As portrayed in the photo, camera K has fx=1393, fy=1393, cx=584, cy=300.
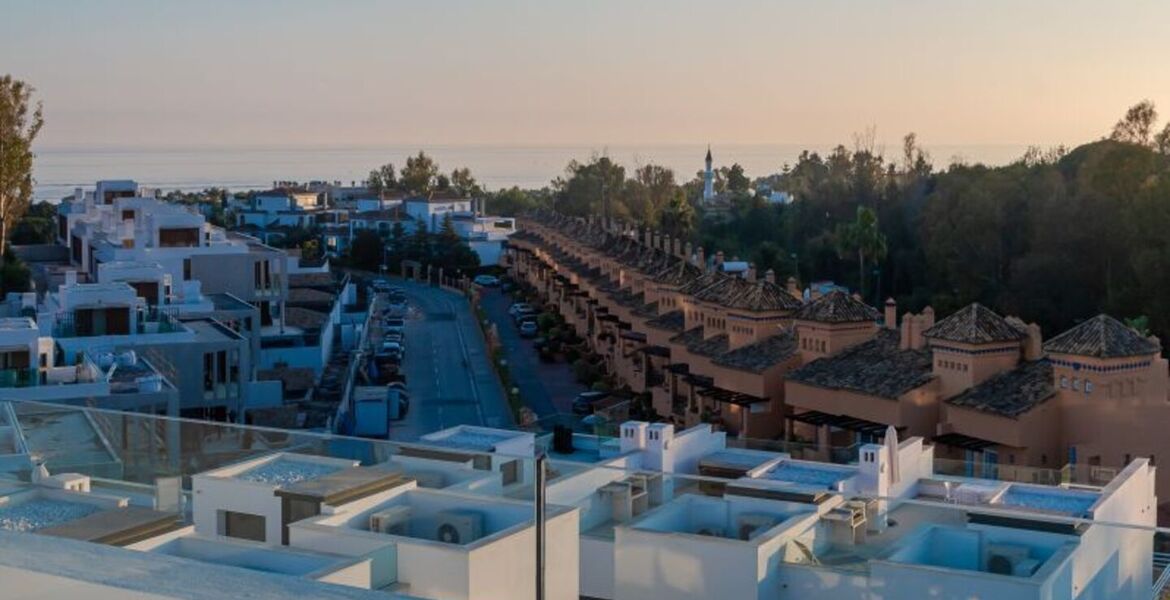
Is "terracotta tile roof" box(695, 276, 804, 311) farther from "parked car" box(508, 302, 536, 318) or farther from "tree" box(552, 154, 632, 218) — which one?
"tree" box(552, 154, 632, 218)

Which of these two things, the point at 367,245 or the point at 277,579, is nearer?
the point at 277,579

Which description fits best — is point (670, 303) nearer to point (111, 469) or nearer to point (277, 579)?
point (111, 469)

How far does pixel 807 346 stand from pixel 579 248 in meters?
20.3

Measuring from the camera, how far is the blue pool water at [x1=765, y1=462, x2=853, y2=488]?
10.2 meters

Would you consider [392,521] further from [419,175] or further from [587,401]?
[419,175]

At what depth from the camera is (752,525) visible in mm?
8180

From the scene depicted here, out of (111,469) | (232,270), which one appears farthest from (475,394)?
(111,469)

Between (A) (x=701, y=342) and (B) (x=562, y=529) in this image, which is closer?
(B) (x=562, y=529)

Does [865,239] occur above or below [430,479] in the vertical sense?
above

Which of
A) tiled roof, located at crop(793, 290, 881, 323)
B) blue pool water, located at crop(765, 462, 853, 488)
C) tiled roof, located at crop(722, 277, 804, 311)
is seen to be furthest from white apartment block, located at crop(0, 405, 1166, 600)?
tiled roof, located at crop(722, 277, 804, 311)

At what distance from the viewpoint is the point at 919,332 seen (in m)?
18.1

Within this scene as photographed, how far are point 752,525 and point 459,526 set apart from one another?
6.41ft

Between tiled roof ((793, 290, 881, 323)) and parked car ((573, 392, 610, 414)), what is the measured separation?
6.04m

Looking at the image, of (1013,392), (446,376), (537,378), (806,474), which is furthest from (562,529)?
(446,376)
